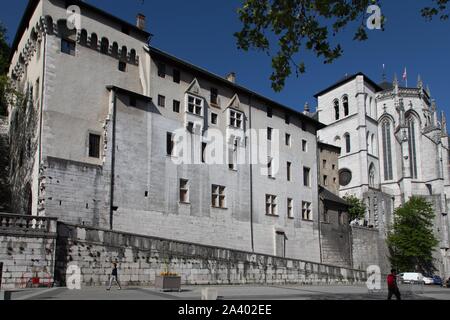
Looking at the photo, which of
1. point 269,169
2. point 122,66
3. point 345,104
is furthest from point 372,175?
point 122,66

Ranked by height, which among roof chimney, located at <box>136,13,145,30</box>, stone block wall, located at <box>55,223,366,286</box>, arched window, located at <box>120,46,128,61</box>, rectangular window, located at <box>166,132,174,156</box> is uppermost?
roof chimney, located at <box>136,13,145,30</box>

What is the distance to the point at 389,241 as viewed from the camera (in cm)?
6262

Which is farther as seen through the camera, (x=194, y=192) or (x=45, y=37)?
(x=194, y=192)

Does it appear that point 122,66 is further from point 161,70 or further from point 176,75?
point 176,75

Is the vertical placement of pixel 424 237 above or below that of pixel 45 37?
below

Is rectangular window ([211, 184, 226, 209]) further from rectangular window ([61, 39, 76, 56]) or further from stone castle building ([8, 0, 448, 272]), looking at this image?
rectangular window ([61, 39, 76, 56])

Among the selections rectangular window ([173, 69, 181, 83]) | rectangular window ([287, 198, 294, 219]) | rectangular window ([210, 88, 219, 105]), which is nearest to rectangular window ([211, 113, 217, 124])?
rectangular window ([210, 88, 219, 105])

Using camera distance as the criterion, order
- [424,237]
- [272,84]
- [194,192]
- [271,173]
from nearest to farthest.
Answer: [272,84] → [194,192] → [271,173] → [424,237]

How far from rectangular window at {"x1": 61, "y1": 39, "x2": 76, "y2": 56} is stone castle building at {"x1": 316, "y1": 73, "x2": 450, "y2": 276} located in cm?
5004

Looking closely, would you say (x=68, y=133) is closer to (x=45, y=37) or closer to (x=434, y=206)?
(x=45, y=37)

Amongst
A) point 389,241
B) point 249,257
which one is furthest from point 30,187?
point 389,241

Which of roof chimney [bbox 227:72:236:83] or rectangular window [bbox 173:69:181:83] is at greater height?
roof chimney [bbox 227:72:236:83]

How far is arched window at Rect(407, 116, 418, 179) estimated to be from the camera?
251ft

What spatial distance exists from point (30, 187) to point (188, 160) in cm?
1173
